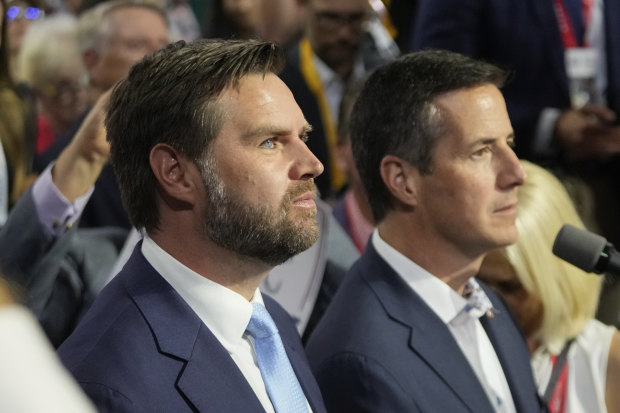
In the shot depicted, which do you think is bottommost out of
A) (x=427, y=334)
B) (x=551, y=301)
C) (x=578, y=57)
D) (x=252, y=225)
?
(x=551, y=301)

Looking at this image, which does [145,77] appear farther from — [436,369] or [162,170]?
[436,369]

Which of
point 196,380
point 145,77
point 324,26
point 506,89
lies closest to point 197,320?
point 196,380

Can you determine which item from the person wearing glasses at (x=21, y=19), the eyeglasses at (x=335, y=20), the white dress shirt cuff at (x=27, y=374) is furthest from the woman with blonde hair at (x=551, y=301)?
the person wearing glasses at (x=21, y=19)

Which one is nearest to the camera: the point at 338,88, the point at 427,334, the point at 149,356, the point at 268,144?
the point at 149,356

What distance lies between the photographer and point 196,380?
1.55 meters

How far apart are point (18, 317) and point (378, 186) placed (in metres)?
2.02

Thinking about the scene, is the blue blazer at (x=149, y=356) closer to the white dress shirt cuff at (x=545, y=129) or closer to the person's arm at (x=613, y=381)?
the person's arm at (x=613, y=381)

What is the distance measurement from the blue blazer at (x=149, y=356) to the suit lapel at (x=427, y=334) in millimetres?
675

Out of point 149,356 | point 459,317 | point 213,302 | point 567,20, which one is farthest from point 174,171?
point 567,20

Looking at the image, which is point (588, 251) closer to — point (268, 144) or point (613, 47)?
point (268, 144)

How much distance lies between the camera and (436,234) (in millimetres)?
2379

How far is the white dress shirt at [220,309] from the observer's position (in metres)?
1.69

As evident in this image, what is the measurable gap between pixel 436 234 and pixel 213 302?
0.86 meters

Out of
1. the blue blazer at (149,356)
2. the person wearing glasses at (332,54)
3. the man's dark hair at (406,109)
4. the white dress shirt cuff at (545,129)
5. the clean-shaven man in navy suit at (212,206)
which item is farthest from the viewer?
the person wearing glasses at (332,54)
